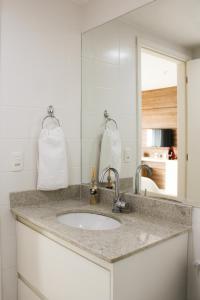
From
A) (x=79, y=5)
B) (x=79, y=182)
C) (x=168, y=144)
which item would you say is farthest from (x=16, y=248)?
(x=79, y=5)

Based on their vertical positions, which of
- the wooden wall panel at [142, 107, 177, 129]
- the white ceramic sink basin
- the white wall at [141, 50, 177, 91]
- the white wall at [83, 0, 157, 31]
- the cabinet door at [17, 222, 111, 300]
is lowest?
the cabinet door at [17, 222, 111, 300]

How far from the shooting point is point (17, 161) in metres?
1.62

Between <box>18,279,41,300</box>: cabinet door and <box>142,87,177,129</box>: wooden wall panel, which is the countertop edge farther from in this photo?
<box>142,87,177,129</box>: wooden wall panel

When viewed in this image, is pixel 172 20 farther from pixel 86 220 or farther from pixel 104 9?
pixel 86 220

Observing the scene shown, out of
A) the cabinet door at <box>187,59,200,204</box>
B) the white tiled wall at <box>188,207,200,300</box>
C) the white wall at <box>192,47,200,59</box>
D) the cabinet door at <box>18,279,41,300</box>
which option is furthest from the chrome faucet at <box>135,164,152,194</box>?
the cabinet door at <box>18,279,41,300</box>

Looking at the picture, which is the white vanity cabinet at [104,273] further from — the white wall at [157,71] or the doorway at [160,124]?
the white wall at [157,71]

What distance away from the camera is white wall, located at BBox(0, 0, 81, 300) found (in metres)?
1.59

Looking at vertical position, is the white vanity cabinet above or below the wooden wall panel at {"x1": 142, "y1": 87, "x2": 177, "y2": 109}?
below

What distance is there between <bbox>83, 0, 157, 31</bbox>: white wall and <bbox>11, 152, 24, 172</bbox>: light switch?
3.29 ft

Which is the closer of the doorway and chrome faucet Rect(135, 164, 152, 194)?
the doorway

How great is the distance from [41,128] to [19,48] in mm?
496

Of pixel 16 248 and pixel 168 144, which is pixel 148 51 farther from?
pixel 16 248

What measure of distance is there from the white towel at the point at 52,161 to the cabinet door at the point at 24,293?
1.86ft

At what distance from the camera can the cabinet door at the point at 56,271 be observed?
3.37 ft
